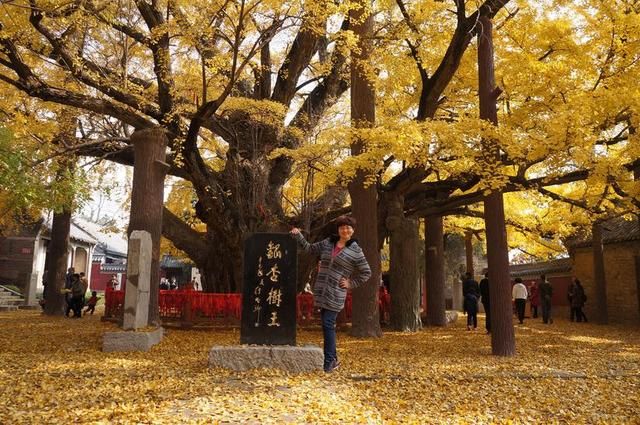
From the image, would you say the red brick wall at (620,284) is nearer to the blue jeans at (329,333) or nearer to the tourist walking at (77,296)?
the blue jeans at (329,333)

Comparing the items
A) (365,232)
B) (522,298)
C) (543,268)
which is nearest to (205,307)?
(365,232)

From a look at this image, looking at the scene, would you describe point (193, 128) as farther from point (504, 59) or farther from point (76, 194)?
point (504, 59)

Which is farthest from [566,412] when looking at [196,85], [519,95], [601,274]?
[601,274]

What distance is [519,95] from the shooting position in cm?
955

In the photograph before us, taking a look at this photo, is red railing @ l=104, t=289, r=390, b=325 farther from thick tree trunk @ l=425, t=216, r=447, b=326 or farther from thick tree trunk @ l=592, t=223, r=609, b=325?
thick tree trunk @ l=592, t=223, r=609, b=325

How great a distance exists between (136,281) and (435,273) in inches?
397

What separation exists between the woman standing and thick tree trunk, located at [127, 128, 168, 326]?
4.10 meters

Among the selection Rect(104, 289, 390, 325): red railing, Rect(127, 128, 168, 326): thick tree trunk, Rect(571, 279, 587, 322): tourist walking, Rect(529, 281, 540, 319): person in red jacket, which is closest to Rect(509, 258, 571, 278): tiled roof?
Rect(529, 281, 540, 319): person in red jacket

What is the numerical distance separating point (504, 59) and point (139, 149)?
7.24 meters

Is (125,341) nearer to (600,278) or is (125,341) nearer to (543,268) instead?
(600,278)

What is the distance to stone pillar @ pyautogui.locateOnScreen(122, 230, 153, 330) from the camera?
25.8ft

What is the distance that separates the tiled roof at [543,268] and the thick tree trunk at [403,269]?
1147cm

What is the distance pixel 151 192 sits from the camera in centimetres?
880

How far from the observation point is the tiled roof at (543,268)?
22333 millimetres
